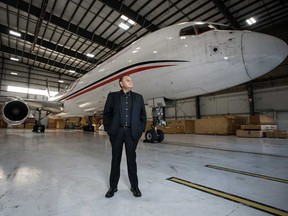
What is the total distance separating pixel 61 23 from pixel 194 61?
14.7 m

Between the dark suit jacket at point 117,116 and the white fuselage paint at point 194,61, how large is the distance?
9.42ft

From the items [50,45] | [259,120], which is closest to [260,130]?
[259,120]

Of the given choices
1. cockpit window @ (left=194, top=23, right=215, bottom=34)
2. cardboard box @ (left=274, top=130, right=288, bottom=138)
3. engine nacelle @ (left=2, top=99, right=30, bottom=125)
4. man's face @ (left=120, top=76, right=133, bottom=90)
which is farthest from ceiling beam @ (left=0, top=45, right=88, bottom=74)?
cardboard box @ (left=274, top=130, right=288, bottom=138)

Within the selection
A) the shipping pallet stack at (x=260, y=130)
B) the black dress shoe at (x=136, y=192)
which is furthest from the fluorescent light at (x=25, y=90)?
the black dress shoe at (x=136, y=192)

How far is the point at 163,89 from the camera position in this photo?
18.3 feet

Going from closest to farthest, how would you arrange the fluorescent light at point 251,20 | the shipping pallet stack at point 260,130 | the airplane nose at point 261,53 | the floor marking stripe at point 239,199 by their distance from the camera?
the floor marking stripe at point 239,199
the airplane nose at point 261,53
the shipping pallet stack at point 260,130
the fluorescent light at point 251,20

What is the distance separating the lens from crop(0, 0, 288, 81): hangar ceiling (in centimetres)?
1251

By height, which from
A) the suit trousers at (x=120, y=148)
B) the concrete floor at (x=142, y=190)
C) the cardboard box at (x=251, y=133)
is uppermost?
the suit trousers at (x=120, y=148)

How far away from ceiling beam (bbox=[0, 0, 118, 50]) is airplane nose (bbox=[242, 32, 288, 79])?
15.4 m

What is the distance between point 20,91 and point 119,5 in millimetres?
24814

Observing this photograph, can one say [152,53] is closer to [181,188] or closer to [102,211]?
[181,188]

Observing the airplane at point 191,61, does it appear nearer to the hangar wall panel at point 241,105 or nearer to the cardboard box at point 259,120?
the cardboard box at point 259,120

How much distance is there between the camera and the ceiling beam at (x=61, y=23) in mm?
12641

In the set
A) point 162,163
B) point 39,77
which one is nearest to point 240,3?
point 162,163
